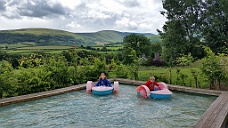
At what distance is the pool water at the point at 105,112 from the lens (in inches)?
250

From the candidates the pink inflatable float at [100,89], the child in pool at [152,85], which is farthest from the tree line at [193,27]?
the pink inflatable float at [100,89]

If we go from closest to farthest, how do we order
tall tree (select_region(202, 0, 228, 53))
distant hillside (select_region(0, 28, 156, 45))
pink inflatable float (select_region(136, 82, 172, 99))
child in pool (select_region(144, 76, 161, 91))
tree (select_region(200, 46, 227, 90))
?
pink inflatable float (select_region(136, 82, 172, 99))
child in pool (select_region(144, 76, 161, 91))
tree (select_region(200, 46, 227, 90))
tall tree (select_region(202, 0, 228, 53))
distant hillside (select_region(0, 28, 156, 45))

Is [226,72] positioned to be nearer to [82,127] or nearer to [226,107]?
[226,107]

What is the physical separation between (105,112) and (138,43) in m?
35.5

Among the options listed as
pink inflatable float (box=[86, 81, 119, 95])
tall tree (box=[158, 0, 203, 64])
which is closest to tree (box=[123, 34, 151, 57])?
tall tree (box=[158, 0, 203, 64])

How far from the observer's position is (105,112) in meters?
7.52

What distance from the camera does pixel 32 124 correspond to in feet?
20.6

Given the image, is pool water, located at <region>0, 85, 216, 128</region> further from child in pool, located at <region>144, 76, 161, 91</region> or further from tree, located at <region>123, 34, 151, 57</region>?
tree, located at <region>123, 34, 151, 57</region>

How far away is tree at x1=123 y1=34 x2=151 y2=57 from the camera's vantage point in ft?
136

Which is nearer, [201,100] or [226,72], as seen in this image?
[201,100]

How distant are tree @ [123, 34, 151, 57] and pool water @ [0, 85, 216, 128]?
3147 cm

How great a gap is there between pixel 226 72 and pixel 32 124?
8.43 meters

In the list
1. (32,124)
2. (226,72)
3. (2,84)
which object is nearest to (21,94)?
(2,84)

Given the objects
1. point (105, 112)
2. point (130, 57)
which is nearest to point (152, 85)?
point (105, 112)
